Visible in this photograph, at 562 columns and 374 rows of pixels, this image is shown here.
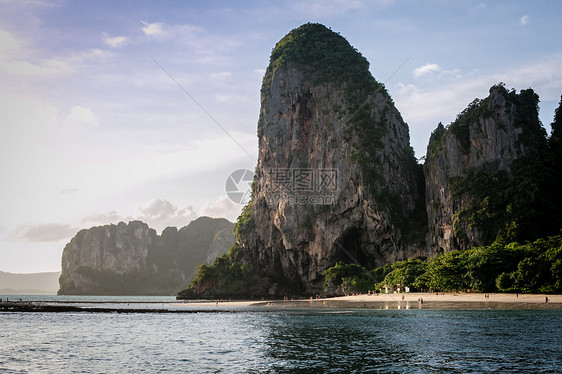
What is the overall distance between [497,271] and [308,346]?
3659 centimetres

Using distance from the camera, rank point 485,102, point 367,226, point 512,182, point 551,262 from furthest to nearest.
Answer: point 367,226 → point 485,102 → point 512,182 → point 551,262

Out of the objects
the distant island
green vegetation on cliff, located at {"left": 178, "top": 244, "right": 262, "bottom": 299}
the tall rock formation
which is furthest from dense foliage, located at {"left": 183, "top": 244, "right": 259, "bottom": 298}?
the tall rock formation

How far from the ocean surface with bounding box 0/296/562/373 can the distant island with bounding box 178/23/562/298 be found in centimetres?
2245

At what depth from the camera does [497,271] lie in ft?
184

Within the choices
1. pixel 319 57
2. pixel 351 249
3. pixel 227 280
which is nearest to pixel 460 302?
pixel 351 249

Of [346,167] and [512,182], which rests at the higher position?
[346,167]

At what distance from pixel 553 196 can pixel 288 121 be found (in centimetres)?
5923

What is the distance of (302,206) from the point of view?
105 metres

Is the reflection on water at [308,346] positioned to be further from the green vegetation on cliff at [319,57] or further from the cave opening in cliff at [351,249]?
the green vegetation on cliff at [319,57]

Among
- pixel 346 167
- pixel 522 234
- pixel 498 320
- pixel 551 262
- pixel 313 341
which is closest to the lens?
pixel 313 341

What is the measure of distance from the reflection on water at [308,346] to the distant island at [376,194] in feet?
74.8

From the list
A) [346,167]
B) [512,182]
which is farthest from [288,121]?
[512,182]

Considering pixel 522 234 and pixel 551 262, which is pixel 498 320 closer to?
pixel 551 262

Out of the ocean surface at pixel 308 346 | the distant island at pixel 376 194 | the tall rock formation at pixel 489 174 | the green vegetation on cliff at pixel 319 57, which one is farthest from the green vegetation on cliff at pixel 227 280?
the ocean surface at pixel 308 346
